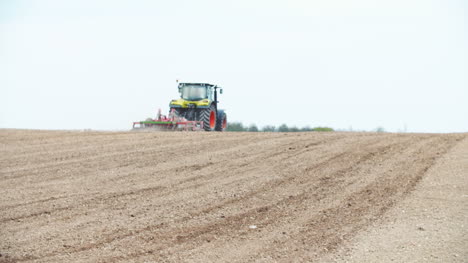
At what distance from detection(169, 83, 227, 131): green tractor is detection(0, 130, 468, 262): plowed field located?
7392 mm

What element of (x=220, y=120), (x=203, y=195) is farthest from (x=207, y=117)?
(x=203, y=195)

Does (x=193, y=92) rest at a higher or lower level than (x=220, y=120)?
higher

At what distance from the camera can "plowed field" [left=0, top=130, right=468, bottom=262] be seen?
7.08 meters

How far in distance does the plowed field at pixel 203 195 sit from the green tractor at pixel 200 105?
739cm

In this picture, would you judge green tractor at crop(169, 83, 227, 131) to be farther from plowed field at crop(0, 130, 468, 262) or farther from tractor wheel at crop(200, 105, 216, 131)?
plowed field at crop(0, 130, 468, 262)

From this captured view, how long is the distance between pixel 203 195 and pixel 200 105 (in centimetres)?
1310

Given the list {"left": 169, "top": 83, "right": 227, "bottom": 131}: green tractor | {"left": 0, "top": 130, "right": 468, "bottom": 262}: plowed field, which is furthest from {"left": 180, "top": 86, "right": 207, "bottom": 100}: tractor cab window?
{"left": 0, "top": 130, "right": 468, "bottom": 262}: plowed field

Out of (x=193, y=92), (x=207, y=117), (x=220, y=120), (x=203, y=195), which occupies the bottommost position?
(x=203, y=195)

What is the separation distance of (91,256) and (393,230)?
3981 mm

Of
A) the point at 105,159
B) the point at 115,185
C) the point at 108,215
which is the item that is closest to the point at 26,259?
the point at 108,215

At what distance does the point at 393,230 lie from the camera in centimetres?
768

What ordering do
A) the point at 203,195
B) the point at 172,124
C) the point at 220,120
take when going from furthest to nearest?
the point at 220,120, the point at 172,124, the point at 203,195

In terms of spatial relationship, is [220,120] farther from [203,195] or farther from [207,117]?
[203,195]

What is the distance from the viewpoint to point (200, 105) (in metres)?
22.2
